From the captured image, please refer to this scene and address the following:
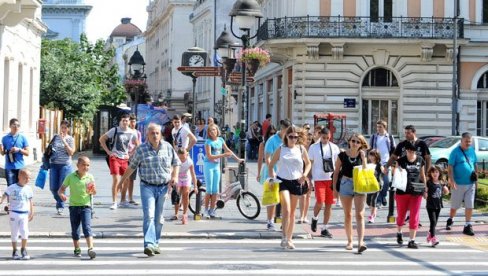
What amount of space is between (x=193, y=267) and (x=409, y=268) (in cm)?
282

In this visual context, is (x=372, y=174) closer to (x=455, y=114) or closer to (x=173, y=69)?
(x=455, y=114)

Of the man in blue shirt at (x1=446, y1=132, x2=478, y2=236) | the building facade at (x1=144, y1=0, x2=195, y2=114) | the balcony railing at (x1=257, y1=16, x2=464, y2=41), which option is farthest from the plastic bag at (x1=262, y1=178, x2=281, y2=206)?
the building facade at (x1=144, y1=0, x2=195, y2=114)

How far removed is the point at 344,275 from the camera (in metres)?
11.9

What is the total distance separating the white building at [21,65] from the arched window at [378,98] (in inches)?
564

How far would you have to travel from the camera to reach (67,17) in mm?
120000

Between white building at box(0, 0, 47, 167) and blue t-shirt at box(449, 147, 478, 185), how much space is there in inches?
540

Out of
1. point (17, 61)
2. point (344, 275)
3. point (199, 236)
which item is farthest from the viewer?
point (17, 61)

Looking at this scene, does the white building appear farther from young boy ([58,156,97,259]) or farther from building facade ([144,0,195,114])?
building facade ([144,0,195,114])

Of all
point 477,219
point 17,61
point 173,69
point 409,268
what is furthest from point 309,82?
point 173,69

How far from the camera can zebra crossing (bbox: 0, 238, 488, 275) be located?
12141 mm

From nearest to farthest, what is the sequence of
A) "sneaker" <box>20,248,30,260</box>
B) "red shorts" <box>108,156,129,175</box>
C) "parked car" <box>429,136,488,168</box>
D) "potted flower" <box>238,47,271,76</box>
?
"sneaker" <box>20,248,30,260</box> → "red shorts" <box>108,156,129,175</box> → "potted flower" <box>238,47,271,76</box> → "parked car" <box>429,136,488,168</box>

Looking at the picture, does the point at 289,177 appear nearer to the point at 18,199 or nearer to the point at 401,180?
the point at 401,180

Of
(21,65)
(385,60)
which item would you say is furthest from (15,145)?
(385,60)

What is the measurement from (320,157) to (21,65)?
19590 millimetres
